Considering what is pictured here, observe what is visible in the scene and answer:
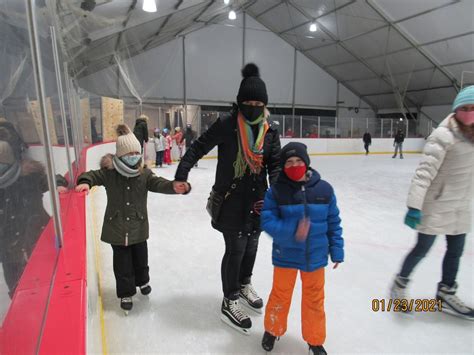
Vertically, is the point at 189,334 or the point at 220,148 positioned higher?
the point at 220,148

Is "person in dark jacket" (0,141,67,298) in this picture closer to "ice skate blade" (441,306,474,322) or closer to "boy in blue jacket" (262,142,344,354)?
"boy in blue jacket" (262,142,344,354)

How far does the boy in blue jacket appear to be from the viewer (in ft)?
4.78

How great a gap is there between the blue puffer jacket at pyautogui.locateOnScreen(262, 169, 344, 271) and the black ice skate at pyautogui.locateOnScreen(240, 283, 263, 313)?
561 mm

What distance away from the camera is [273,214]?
1507 mm

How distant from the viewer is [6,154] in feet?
1.94

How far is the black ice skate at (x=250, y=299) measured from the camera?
200cm

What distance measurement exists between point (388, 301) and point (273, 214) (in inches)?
46.0

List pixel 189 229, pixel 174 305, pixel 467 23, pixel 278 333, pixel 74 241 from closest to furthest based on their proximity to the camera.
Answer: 1. pixel 74 241
2. pixel 278 333
3. pixel 174 305
4. pixel 189 229
5. pixel 467 23

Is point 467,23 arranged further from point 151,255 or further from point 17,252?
point 17,252

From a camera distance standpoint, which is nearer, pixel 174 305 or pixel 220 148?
pixel 220 148

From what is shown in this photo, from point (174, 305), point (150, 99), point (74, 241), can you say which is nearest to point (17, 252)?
point (74, 241)

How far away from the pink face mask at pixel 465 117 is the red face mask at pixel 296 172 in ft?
3.03

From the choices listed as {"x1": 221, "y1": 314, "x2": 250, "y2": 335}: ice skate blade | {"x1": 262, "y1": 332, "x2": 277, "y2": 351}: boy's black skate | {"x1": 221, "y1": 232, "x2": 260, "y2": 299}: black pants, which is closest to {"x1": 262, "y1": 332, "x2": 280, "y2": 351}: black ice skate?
{"x1": 262, "y1": 332, "x2": 277, "y2": 351}: boy's black skate
